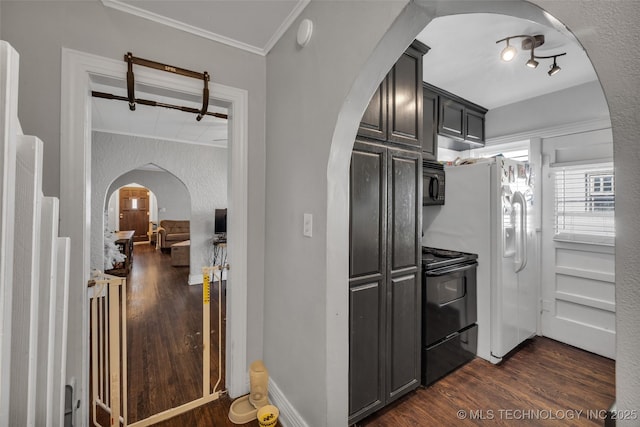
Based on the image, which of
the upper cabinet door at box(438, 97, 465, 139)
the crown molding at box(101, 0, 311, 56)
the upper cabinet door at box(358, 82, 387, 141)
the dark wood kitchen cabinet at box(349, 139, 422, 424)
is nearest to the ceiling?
the crown molding at box(101, 0, 311, 56)

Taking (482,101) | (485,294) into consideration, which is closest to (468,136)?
(482,101)

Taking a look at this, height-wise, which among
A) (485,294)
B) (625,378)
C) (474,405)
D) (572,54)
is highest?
(572,54)

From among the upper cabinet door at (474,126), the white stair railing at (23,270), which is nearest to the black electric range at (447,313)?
the upper cabinet door at (474,126)

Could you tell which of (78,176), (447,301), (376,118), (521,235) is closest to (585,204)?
(521,235)

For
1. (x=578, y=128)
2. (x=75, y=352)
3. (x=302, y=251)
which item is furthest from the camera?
(x=578, y=128)

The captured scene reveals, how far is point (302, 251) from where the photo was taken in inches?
58.3

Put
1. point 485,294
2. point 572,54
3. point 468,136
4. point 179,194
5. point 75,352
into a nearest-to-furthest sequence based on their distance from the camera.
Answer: point 75,352 < point 572,54 < point 485,294 < point 468,136 < point 179,194

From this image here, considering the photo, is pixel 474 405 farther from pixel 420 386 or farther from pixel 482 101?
pixel 482 101

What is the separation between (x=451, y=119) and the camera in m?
2.82

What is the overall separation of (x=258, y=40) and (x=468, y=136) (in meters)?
2.45

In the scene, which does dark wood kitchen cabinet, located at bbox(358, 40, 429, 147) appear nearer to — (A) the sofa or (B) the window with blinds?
(B) the window with blinds

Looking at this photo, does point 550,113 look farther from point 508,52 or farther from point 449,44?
point 449,44

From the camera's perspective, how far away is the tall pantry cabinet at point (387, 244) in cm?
153

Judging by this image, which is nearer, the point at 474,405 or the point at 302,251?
the point at 302,251
